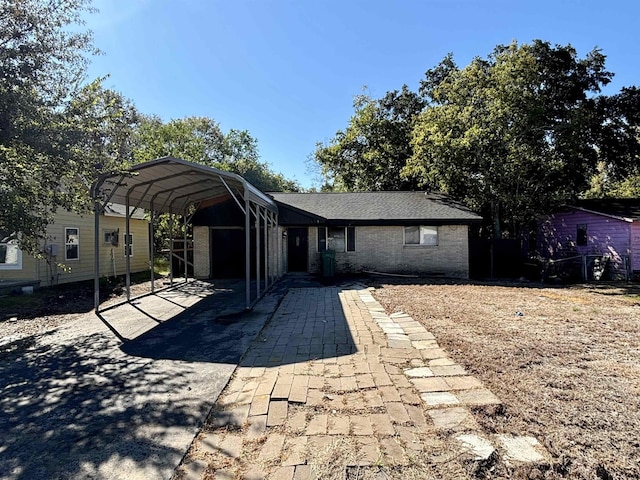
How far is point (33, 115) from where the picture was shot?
596 cm

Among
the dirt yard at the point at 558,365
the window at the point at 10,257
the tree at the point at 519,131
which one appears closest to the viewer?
the dirt yard at the point at 558,365

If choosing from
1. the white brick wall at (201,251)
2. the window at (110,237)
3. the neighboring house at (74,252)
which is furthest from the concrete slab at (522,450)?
the window at (110,237)

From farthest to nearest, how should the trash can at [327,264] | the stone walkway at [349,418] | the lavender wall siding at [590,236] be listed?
the lavender wall siding at [590,236] → the trash can at [327,264] → the stone walkway at [349,418]

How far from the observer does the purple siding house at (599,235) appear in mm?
13914

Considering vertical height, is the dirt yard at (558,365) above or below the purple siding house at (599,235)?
below

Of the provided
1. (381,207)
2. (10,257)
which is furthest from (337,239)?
(10,257)

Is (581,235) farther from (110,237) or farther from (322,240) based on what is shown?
(110,237)

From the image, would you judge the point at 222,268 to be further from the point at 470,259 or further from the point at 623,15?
the point at 623,15

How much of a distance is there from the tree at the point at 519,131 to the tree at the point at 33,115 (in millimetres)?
13983

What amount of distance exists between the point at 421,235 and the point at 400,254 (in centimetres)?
115

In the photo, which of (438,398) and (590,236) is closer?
(438,398)

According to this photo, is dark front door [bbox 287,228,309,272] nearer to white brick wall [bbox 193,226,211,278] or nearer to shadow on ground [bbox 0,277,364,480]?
white brick wall [bbox 193,226,211,278]

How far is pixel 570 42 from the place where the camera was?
1661cm

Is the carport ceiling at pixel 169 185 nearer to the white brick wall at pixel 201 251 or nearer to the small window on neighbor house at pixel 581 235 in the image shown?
the white brick wall at pixel 201 251
